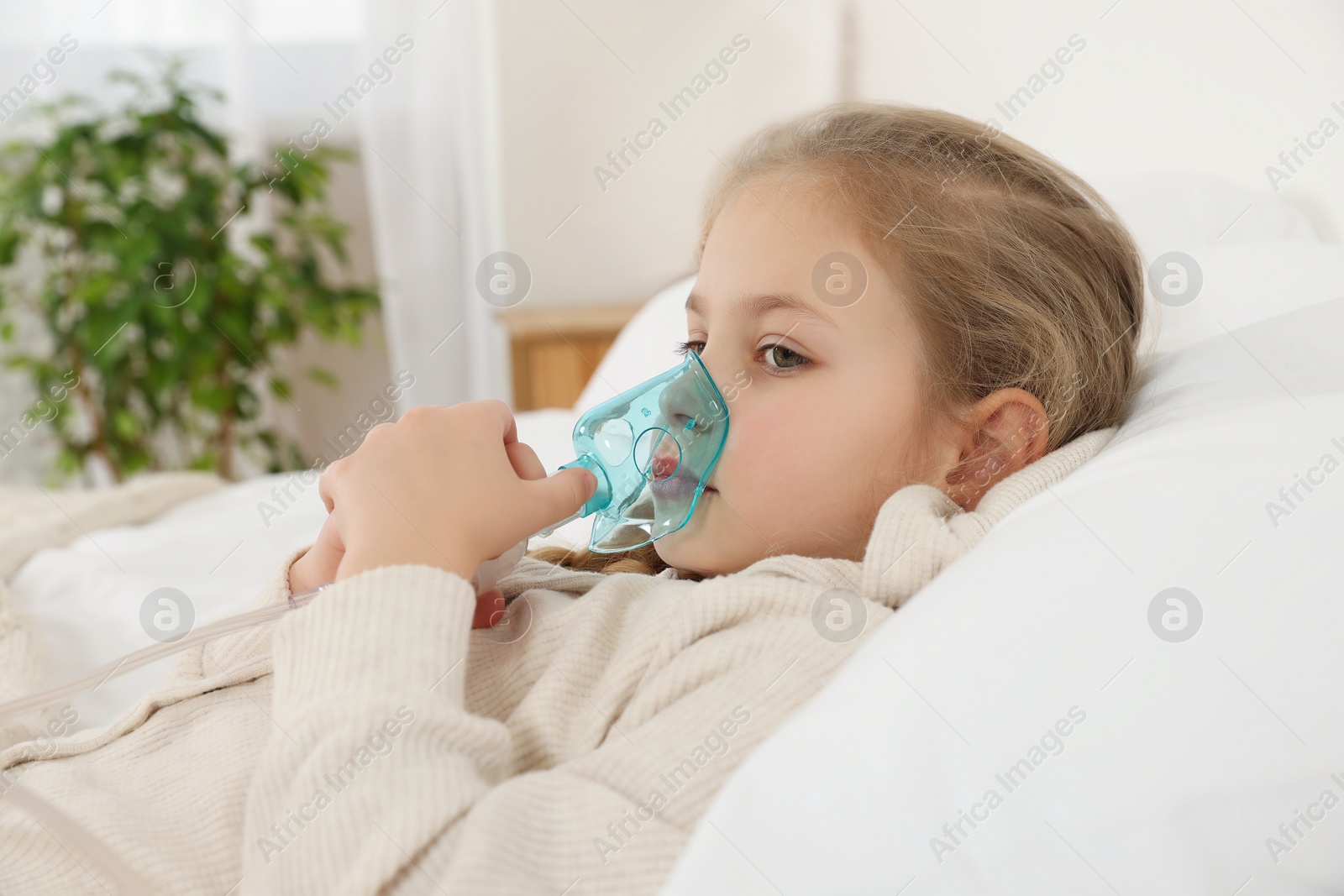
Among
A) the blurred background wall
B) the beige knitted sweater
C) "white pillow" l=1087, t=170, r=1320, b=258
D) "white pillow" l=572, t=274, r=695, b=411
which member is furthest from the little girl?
the blurred background wall

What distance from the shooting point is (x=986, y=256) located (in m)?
0.88

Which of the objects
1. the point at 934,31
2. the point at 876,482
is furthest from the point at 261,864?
the point at 934,31

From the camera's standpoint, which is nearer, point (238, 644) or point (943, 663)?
point (943, 663)

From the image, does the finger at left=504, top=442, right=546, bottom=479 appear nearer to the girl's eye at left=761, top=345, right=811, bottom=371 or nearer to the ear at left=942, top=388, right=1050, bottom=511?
the girl's eye at left=761, top=345, right=811, bottom=371

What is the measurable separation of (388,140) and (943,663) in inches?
109

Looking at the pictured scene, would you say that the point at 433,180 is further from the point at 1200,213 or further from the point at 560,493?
the point at 560,493

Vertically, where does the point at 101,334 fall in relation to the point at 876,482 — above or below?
below

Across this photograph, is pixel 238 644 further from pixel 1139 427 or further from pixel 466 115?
pixel 466 115

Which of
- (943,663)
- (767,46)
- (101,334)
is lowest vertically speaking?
(101,334)

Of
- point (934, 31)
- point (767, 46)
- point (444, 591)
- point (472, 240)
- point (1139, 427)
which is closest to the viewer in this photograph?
point (444, 591)

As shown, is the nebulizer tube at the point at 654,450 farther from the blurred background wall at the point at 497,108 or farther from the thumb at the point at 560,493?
the blurred background wall at the point at 497,108

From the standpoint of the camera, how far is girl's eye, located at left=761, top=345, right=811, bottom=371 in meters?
0.84

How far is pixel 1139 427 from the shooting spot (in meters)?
0.78

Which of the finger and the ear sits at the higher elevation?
the ear
